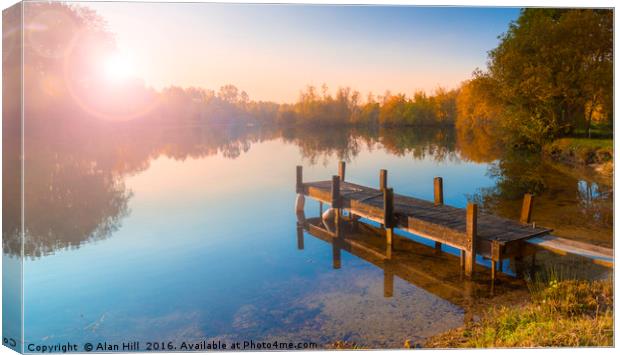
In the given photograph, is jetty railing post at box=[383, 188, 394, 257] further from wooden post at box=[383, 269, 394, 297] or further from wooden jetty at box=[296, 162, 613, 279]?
wooden post at box=[383, 269, 394, 297]

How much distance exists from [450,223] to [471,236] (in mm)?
1286

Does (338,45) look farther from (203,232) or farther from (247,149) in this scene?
(247,149)

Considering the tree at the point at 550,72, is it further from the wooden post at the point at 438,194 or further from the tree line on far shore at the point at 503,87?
the wooden post at the point at 438,194

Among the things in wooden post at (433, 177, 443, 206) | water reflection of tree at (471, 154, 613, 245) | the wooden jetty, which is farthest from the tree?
the wooden jetty

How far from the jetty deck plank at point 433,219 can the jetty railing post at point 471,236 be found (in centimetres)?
22

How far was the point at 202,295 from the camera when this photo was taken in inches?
428

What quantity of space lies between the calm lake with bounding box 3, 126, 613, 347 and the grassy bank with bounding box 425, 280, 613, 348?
0.74 m

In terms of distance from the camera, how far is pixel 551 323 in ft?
24.4

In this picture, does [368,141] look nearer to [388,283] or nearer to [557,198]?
[557,198]

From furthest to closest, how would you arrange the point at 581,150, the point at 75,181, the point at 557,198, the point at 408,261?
the point at 581,150, the point at 75,181, the point at 557,198, the point at 408,261

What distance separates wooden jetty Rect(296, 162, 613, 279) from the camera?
10.5m

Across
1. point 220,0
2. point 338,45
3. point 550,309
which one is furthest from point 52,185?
point 550,309

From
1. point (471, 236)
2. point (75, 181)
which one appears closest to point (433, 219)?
point (471, 236)

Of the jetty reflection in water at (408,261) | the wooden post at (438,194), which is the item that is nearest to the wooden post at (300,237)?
the jetty reflection in water at (408,261)
